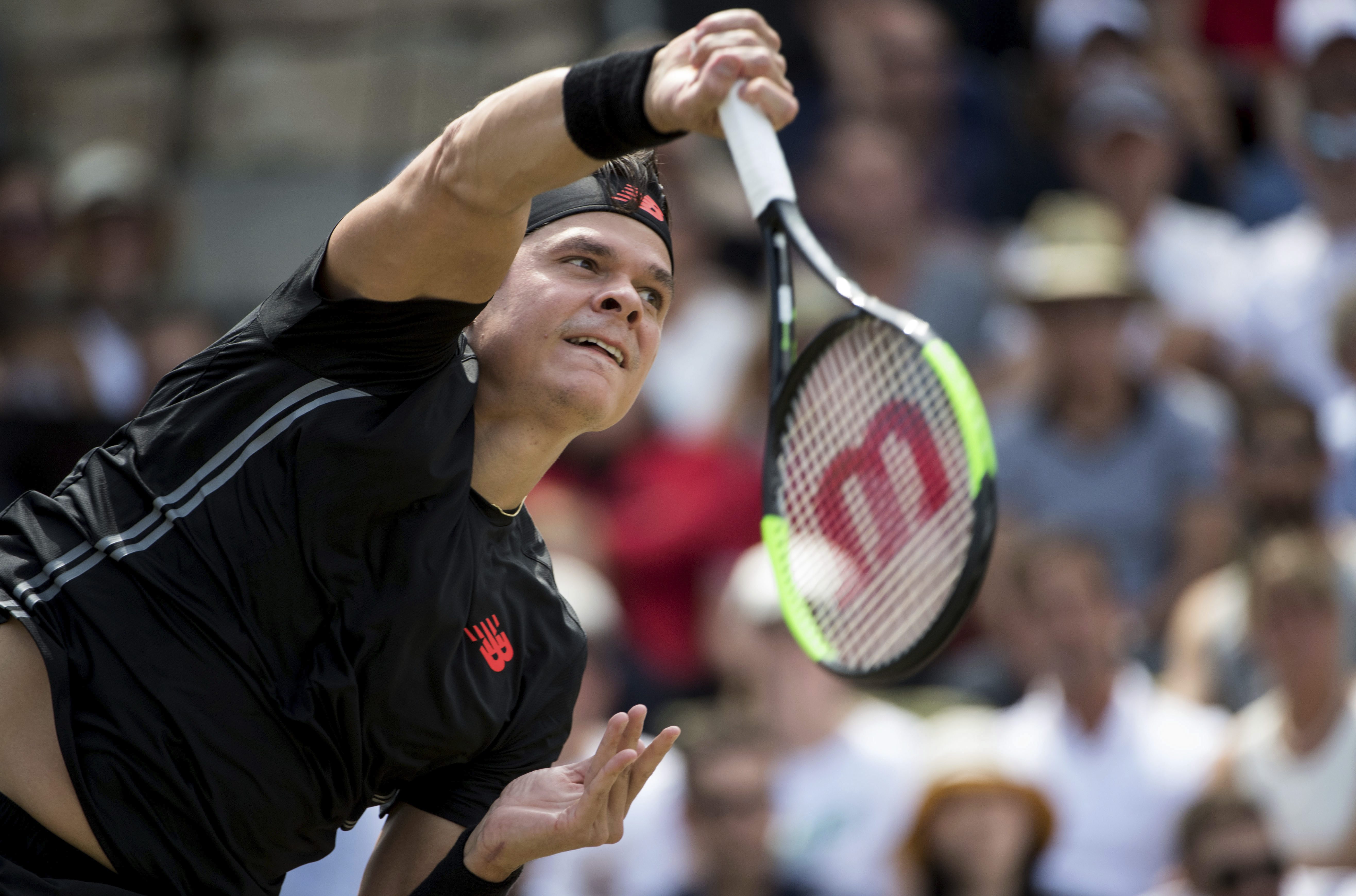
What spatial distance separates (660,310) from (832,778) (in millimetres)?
2715

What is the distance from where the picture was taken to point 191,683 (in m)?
2.41

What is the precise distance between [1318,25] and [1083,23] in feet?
3.28

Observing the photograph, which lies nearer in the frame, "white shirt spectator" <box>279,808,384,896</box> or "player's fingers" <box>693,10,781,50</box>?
"player's fingers" <box>693,10,781,50</box>

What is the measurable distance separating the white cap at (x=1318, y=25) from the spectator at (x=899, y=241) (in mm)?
1474

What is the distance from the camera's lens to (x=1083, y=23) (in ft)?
24.2

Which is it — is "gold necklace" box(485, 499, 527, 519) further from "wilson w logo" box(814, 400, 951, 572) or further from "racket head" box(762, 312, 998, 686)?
"wilson w logo" box(814, 400, 951, 572)

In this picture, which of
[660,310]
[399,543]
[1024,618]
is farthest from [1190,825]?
[399,543]

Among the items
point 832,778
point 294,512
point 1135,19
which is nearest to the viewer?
point 294,512

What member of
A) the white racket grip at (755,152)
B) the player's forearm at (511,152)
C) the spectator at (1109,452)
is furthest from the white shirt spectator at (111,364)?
the player's forearm at (511,152)

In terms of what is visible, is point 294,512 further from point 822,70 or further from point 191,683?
point 822,70

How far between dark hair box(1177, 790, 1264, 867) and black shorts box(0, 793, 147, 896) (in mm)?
3047

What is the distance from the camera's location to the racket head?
104 inches

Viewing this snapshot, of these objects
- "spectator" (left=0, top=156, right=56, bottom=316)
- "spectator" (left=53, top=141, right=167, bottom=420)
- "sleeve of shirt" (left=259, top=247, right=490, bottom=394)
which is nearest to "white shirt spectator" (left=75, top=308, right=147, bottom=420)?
"spectator" (left=53, top=141, right=167, bottom=420)

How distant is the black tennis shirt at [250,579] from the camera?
2400 millimetres
